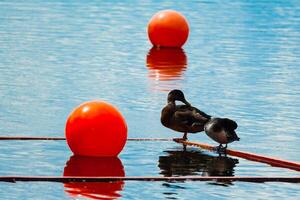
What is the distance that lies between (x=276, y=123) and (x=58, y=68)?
7592 millimetres

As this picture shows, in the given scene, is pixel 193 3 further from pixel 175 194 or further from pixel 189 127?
pixel 175 194

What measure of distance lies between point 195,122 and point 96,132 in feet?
5.89

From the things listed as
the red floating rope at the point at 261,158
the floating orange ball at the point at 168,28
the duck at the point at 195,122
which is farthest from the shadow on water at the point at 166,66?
the red floating rope at the point at 261,158

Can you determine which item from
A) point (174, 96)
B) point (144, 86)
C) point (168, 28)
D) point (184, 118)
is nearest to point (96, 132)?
point (184, 118)

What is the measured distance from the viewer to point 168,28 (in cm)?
2994

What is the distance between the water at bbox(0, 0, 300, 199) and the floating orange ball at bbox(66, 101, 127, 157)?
0.24 meters

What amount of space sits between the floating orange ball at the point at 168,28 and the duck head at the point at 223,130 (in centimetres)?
1429

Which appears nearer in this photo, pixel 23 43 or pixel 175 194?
pixel 175 194

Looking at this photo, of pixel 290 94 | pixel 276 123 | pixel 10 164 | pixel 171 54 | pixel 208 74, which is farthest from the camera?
pixel 171 54

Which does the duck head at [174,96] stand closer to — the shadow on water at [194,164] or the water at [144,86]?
the water at [144,86]

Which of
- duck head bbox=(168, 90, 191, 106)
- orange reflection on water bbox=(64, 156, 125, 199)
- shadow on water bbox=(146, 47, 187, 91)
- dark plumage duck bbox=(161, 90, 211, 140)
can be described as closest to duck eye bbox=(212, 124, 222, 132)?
dark plumage duck bbox=(161, 90, 211, 140)

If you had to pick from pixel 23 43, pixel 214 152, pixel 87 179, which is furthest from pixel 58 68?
pixel 87 179

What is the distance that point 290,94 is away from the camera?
2186 centimetres

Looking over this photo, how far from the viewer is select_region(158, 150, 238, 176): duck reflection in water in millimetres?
14461
